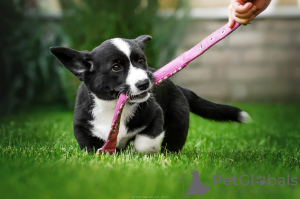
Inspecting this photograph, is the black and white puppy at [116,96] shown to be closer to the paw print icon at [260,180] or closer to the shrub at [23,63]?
the paw print icon at [260,180]

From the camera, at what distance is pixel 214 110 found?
342 centimetres

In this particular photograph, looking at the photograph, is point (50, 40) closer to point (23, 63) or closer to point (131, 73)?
point (23, 63)

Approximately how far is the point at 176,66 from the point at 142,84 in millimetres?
306

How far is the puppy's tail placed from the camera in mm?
3322

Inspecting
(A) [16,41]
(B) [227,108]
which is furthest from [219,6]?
(B) [227,108]

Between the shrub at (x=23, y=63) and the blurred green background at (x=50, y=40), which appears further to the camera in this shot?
the shrub at (x=23, y=63)

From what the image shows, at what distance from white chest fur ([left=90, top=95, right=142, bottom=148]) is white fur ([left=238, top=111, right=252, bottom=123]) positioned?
0.93m

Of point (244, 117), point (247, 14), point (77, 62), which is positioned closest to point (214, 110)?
point (244, 117)

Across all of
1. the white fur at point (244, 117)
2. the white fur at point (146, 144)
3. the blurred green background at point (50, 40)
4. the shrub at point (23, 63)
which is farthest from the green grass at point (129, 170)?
the shrub at point (23, 63)

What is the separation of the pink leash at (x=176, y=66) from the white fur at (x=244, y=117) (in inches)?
32.4

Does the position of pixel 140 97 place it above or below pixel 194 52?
below

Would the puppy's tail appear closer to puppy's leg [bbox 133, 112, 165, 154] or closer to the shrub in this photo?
puppy's leg [bbox 133, 112, 165, 154]

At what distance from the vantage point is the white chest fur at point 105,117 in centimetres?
292

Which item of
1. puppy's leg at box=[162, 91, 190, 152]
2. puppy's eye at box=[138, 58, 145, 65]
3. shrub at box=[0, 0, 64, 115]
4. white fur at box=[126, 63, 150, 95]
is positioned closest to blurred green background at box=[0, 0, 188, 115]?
shrub at box=[0, 0, 64, 115]
